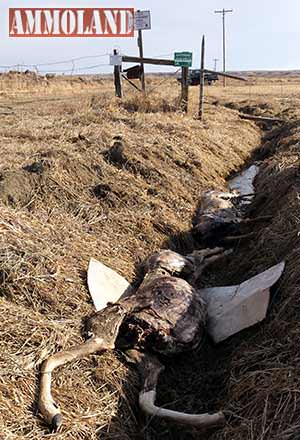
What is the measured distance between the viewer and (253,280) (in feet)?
17.3

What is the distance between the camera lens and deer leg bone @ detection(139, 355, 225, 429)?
147 inches

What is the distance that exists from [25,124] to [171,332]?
9.17m

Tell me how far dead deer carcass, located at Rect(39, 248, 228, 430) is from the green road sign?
9.94m

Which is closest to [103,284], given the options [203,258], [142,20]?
[203,258]

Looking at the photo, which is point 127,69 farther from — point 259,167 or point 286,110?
point 286,110

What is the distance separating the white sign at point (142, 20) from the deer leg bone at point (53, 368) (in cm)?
1191

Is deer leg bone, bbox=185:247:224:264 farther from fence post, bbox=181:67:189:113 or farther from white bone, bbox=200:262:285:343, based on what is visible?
fence post, bbox=181:67:189:113

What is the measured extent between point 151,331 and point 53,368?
100 centimetres

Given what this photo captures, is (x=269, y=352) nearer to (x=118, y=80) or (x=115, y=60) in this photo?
(x=115, y=60)

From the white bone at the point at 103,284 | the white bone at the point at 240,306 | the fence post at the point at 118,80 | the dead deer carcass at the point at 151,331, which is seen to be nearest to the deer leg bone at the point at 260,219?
the white bone at the point at 240,306

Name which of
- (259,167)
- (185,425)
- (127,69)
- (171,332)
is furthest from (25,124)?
(185,425)

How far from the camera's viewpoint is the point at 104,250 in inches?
241

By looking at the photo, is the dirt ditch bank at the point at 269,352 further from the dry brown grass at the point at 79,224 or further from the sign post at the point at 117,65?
the sign post at the point at 117,65

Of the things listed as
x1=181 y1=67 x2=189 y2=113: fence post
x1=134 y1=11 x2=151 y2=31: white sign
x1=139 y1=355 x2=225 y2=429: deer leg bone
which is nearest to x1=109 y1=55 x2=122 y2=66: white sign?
x1=134 y1=11 x2=151 y2=31: white sign
